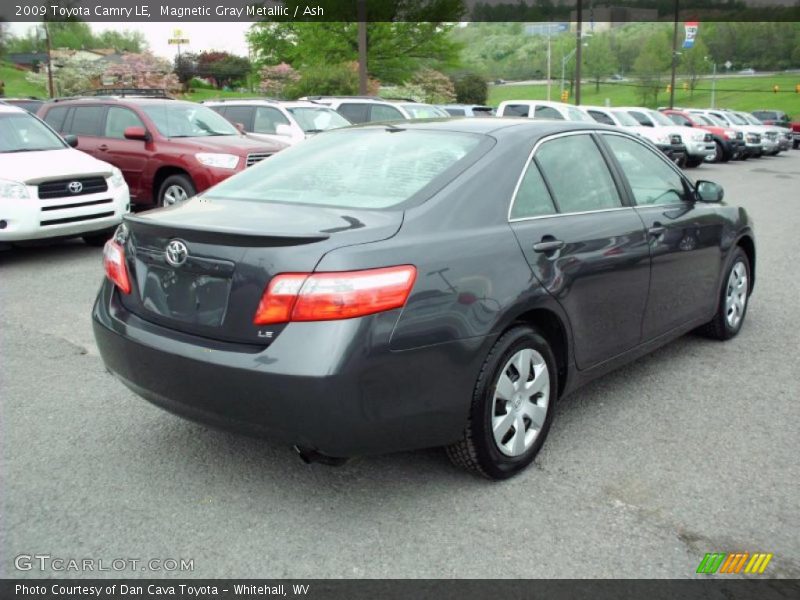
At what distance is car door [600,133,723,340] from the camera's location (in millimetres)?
4492

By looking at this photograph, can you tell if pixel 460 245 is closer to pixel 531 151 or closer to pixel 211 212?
pixel 531 151

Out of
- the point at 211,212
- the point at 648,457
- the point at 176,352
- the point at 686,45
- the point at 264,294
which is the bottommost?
the point at 648,457

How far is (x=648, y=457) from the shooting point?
3775mm

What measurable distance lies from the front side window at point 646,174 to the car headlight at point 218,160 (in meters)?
6.15

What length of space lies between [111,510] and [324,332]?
3.99 ft

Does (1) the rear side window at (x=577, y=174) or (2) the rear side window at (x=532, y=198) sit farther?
(1) the rear side window at (x=577, y=174)

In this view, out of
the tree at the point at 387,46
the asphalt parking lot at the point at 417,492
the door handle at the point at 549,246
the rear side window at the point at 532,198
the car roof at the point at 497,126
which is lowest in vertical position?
the asphalt parking lot at the point at 417,492

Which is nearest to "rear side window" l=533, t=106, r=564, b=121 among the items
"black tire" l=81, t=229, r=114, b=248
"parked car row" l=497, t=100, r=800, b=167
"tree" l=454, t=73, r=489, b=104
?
"parked car row" l=497, t=100, r=800, b=167

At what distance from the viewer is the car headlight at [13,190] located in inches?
315

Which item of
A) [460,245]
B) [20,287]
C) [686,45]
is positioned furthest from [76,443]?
[686,45]

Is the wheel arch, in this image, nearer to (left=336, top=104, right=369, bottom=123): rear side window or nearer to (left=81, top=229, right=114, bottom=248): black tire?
(left=81, top=229, right=114, bottom=248): black tire

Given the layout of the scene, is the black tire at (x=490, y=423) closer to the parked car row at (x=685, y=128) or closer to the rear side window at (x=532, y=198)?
the rear side window at (x=532, y=198)

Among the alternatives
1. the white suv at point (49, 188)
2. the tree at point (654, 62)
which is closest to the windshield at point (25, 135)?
the white suv at point (49, 188)
